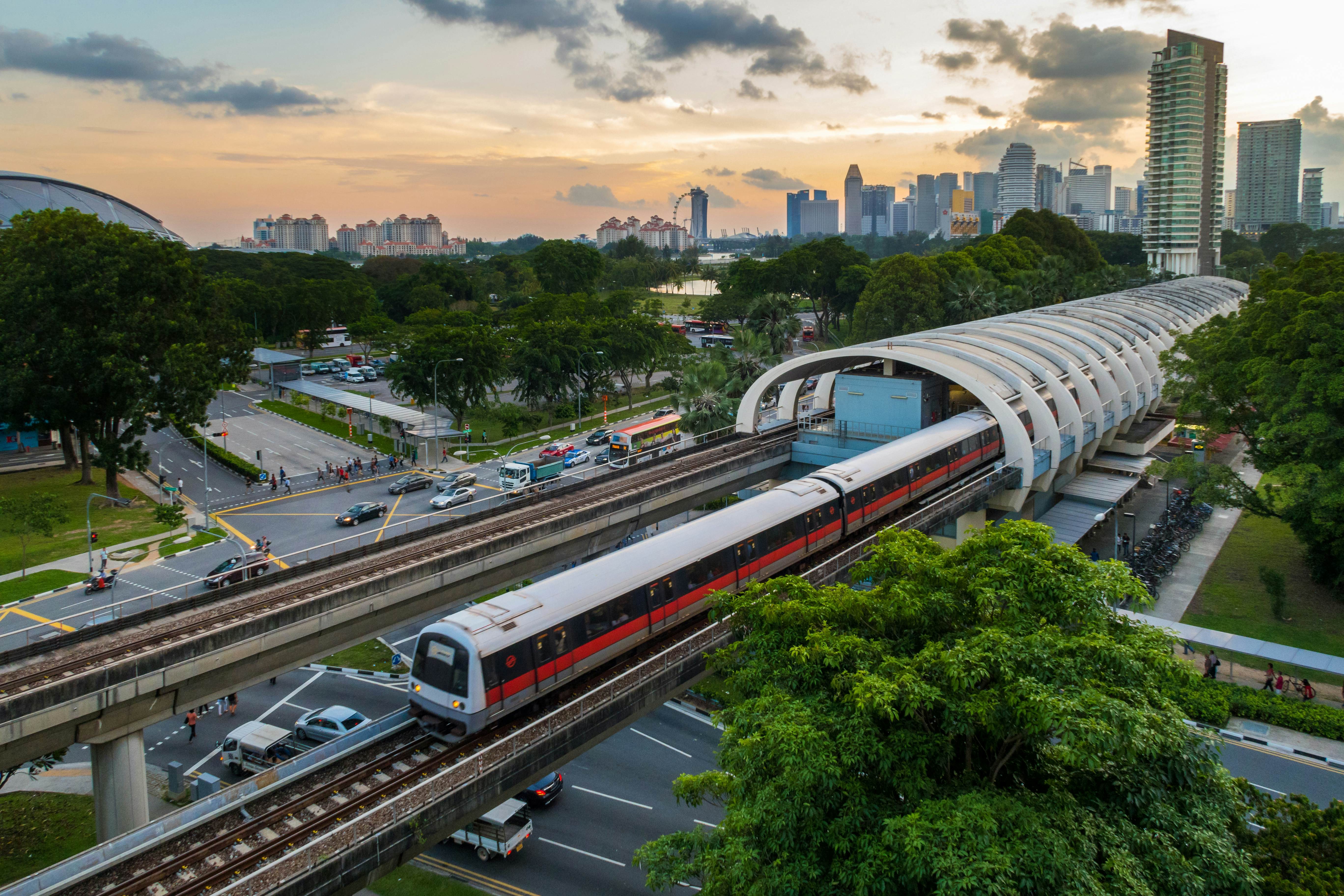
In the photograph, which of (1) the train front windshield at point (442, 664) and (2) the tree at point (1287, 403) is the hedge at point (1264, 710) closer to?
(2) the tree at point (1287, 403)

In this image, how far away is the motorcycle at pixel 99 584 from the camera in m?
39.8

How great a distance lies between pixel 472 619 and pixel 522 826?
706 centimetres

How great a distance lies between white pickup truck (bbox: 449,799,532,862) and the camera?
75.0ft

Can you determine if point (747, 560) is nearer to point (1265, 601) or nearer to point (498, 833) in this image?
point (498, 833)

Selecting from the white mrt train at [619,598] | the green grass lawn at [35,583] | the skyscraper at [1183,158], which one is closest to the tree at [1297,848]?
the white mrt train at [619,598]

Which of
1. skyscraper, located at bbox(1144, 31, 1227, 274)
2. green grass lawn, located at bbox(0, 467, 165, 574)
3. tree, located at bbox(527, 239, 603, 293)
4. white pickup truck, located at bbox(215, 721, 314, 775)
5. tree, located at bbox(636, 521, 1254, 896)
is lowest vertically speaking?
white pickup truck, located at bbox(215, 721, 314, 775)

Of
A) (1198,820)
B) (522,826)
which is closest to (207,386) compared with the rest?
(522,826)

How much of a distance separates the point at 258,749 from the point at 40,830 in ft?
18.7

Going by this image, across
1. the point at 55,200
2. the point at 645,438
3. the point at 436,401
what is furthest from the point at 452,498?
the point at 55,200

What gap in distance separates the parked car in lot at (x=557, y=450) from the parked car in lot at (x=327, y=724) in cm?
3371

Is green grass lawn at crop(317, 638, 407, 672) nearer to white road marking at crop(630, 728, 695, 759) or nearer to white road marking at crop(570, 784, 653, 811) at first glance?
white road marking at crop(630, 728, 695, 759)

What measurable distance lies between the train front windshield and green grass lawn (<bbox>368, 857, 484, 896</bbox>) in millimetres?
5816

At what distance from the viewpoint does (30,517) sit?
41.7m

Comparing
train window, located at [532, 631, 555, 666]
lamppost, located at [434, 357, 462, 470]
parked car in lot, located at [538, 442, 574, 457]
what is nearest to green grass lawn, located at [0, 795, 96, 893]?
train window, located at [532, 631, 555, 666]
